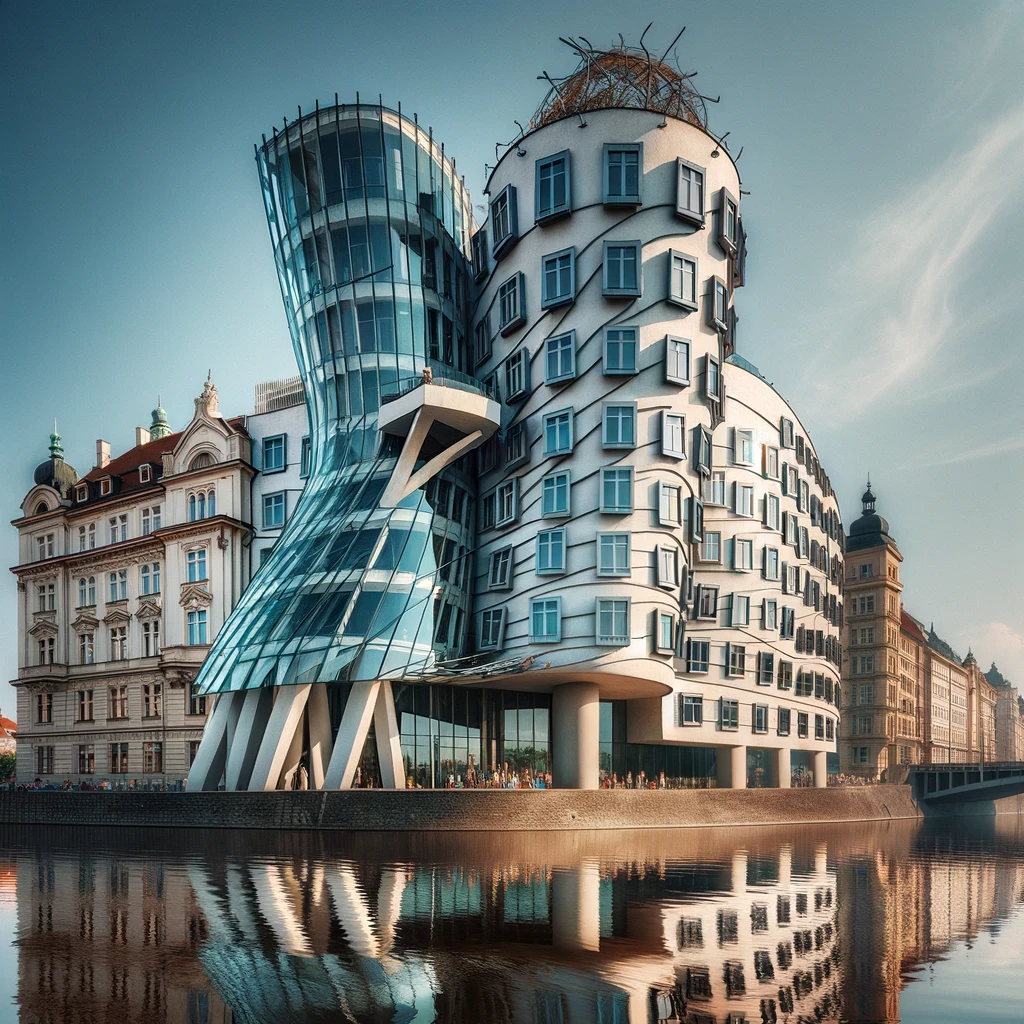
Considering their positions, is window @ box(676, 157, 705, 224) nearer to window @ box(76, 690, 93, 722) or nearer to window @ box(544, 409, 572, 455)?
window @ box(544, 409, 572, 455)

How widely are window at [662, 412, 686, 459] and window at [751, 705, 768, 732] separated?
1930 cm

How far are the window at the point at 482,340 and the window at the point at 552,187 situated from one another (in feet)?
23.9

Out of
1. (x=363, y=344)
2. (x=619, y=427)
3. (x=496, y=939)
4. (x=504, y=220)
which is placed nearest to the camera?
(x=496, y=939)

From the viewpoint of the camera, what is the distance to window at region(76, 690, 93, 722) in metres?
66.7

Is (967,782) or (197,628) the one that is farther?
(967,782)

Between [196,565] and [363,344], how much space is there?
16974 millimetres

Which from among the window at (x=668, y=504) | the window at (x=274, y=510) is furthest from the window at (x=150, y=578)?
the window at (x=668, y=504)

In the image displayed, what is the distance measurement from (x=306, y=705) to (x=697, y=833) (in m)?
17.7

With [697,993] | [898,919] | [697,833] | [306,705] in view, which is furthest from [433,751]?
[697,993]

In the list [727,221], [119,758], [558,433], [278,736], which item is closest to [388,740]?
[278,736]

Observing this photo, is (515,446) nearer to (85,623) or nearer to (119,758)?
(119,758)

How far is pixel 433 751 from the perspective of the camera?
170 feet

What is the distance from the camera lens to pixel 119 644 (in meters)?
65.8

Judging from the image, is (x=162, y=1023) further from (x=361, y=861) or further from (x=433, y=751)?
(x=433, y=751)
